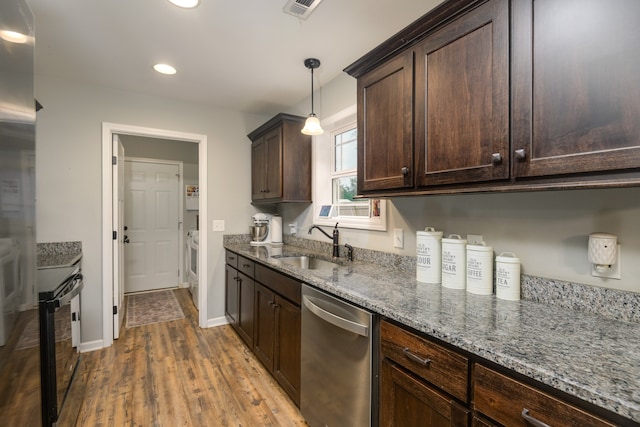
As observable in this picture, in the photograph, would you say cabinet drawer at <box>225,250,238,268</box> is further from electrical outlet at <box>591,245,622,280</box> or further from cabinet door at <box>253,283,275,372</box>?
electrical outlet at <box>591,245,622,280</box>

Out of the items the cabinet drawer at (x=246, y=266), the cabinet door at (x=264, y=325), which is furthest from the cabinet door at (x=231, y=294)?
the cabinet door at (x=264, y=325)

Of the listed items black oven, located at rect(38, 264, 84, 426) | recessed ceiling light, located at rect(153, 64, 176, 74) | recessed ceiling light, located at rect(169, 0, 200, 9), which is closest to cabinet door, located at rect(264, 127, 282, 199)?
recessed ceiling light, located at rect(153, 64, 176, 74)

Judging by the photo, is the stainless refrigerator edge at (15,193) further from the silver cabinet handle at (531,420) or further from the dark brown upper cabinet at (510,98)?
the dark brown upper cabinet at (510,98)

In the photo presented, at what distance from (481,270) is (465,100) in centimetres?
77

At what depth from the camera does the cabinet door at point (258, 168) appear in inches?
130

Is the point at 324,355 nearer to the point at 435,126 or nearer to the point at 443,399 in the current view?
the point at 443,399

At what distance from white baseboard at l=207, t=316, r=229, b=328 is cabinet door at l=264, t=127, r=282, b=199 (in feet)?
4.94

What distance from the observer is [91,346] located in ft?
9.18

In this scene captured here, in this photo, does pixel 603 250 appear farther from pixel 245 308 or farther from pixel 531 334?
pixel 245 308

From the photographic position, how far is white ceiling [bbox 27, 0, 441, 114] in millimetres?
1765

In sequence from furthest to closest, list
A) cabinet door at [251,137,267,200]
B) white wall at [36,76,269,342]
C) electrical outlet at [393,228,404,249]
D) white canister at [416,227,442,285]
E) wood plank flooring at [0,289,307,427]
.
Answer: cabinet door at [251,137,267,200], white wall at [36,76,269,342], electrical outlet at [393,228,404,249], wood plank flooring at [0,289,307,427], white canister at [416,227,442,285]

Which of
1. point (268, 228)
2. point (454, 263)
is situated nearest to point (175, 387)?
point (268, 228)

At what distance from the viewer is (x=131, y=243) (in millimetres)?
4562

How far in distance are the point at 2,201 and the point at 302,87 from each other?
254 cm
